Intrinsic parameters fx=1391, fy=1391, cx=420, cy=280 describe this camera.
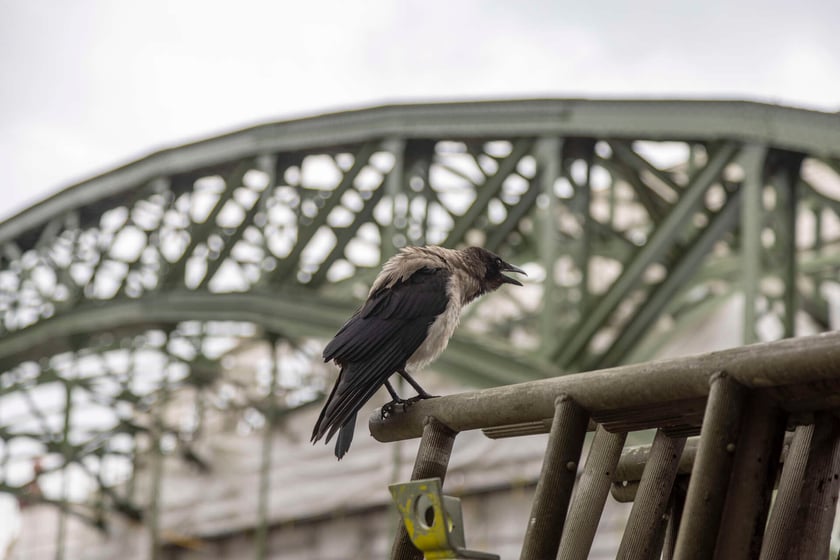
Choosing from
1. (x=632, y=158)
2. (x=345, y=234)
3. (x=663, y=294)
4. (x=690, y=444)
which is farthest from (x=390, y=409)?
(x=345, y=234)

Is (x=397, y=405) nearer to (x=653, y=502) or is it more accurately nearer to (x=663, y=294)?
(x=653, y=502)

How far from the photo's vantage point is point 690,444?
13.4 feet

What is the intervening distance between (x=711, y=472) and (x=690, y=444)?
1004 mm

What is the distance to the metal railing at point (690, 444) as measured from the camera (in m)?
3.05

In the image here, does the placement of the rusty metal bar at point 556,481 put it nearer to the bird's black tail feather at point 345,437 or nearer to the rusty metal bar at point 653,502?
the rusty metal bar at point 653,502

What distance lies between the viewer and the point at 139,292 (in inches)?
650

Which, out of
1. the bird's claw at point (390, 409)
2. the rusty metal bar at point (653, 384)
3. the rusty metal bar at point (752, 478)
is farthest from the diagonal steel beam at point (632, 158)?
the rusty metal bar at point (752, 478)

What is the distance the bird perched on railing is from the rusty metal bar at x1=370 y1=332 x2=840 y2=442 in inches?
59.4

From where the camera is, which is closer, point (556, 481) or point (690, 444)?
point (556, 481)

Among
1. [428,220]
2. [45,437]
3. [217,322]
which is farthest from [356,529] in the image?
[428,220]

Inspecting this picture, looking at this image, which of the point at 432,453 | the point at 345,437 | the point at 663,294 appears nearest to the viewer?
the point at 432,453

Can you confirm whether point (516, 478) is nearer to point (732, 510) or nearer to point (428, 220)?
point (428, 220)

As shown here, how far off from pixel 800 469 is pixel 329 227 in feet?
36.2

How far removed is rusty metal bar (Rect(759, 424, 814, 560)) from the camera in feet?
10.7
